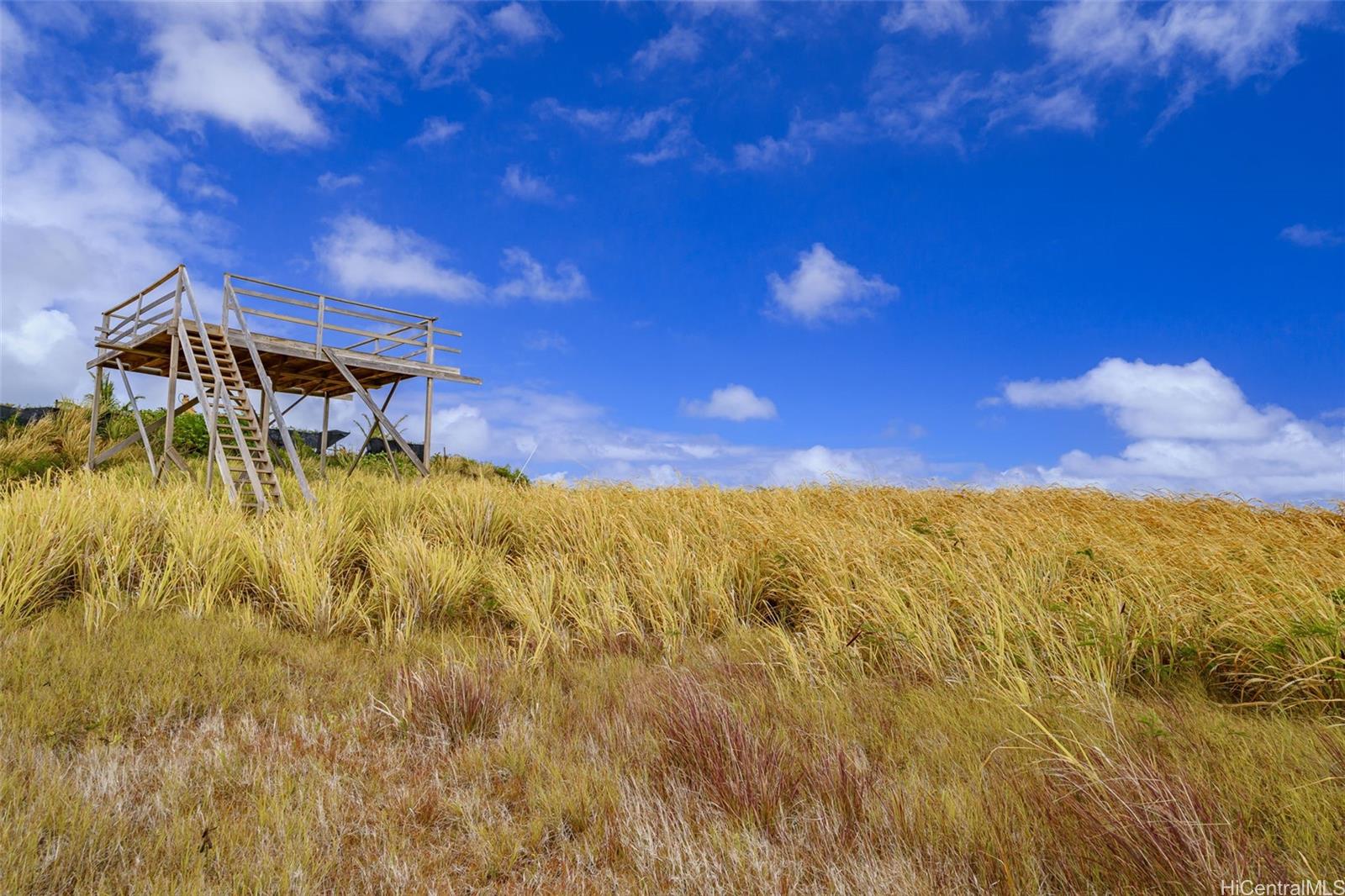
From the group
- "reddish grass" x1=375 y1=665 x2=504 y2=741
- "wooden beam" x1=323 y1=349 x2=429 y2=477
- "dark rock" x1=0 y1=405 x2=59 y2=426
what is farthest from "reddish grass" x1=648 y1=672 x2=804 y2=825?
"dark rock" x1=0 y1=405 x2=59 y2=426

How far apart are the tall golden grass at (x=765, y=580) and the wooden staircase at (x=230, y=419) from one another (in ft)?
6.10

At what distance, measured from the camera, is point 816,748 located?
3.71 metres

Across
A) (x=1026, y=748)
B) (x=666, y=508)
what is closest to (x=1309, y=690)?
(x=1026, y=748)

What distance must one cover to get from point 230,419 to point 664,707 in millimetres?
12373

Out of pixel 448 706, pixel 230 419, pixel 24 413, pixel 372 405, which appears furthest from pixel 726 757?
pixel 24 413

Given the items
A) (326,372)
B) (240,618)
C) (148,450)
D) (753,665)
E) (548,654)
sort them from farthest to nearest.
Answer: (326,372) → (148,450) → (240,618) → (548,654) → (753,665)

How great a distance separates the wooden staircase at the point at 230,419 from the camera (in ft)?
40.3

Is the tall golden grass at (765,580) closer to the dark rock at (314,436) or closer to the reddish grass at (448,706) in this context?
the reddish grass at (448,706)

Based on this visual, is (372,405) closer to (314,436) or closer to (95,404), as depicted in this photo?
(95,404)

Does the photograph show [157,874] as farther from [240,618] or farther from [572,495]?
[572,495]

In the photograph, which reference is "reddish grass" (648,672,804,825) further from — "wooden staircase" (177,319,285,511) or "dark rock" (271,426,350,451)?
"dark rock" (271,426,350,451)

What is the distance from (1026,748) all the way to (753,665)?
2.18 metres

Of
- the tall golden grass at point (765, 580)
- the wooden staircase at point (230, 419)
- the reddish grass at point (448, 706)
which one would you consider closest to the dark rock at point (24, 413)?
the wooden staircase at point (230, 419)

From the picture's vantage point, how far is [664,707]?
4.17m
